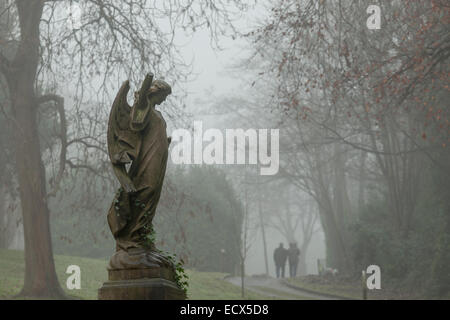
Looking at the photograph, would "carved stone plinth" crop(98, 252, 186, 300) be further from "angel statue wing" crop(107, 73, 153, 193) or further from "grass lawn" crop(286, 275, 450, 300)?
"grass lawn" crop(286, 275, 450, 300)

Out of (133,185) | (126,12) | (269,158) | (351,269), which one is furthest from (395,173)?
(133,185)

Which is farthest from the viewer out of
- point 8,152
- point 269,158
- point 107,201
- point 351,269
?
point 269,158

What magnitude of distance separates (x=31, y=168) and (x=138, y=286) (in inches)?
351

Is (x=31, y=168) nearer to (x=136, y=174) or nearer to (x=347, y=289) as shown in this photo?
(x=136, y=174)

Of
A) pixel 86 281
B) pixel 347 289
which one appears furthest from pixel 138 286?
pixel 347 289

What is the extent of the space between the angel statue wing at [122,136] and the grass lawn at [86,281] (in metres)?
7.95

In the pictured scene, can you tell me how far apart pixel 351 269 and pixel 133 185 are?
67.2 feet

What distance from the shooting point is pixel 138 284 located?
6199mm

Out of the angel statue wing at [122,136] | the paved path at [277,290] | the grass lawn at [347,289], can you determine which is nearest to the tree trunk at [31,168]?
the angel statue wing at [122,136]

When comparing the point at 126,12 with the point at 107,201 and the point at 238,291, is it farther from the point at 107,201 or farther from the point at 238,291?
the point at 107,201

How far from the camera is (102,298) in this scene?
626cm

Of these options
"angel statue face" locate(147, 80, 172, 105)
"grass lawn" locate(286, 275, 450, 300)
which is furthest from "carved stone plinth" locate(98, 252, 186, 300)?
"grass lawn" locate(286, 275, 450, 300)

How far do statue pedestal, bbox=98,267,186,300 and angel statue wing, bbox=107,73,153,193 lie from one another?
1.00m

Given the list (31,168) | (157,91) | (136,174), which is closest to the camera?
(136,174)
